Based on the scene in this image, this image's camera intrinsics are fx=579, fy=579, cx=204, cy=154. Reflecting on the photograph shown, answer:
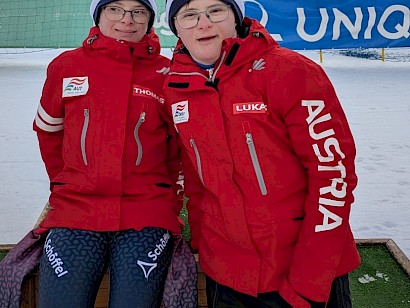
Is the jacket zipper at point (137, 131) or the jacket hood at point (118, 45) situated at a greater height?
the jacket hood at point (118, 45)

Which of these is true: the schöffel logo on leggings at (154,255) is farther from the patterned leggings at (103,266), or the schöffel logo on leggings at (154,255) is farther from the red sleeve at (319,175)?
the red sleeve at (319,175)

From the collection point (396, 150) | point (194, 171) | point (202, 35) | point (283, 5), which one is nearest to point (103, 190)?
point (194, 171)

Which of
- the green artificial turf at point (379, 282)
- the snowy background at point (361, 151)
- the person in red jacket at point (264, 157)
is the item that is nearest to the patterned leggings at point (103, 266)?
the person in red jacket at point (264, 157)

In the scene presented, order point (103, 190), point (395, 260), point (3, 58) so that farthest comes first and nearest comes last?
point (3, 58)
point (395, 260)
point (103, 190)

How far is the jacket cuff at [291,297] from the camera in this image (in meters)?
1.43

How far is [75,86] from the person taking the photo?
5.87ft

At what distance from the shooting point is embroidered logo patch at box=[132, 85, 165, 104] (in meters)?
1.79

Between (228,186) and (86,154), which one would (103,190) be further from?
(228,186)

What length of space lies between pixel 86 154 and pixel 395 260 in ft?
4.66

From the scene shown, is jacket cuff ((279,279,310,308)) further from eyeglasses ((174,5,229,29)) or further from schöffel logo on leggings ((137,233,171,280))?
eyeglasses ((174,5,229,29))

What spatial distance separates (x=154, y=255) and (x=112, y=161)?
31 centimetres

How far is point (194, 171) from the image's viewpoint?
178 centimetres

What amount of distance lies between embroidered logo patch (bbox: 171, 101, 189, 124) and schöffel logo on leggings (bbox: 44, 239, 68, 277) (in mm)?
506

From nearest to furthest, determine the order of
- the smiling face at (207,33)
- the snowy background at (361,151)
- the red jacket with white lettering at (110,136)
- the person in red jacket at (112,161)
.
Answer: the smiling face at (207,33)
the person in red jacket at (112,161)
the red jacket with white lettering at (110,136)
the snowy background at (361,151)
